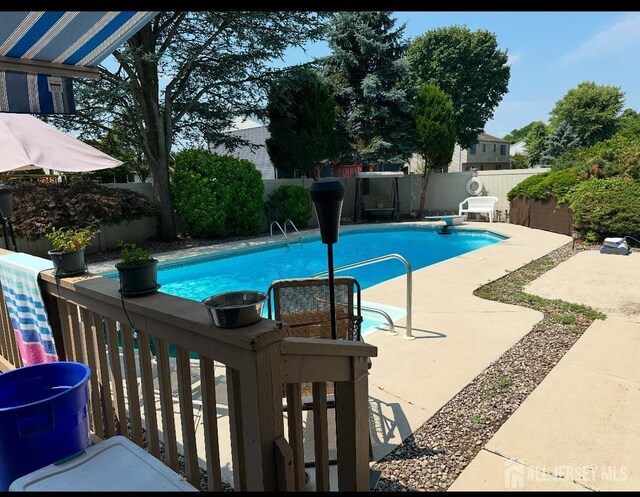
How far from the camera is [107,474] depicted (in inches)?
54.9

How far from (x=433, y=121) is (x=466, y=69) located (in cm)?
1361

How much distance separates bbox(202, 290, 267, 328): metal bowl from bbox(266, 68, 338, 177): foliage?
41.6 feet

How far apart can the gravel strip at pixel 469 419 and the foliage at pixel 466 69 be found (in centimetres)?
2361

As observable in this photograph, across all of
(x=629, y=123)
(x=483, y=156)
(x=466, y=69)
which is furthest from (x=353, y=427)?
(x=629, y=123)

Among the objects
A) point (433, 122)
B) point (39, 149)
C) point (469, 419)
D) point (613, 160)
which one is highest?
point (433, 122)

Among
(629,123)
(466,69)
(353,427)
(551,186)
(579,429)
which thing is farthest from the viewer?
(629,123)

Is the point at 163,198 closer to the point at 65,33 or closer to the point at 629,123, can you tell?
the point at 65,33

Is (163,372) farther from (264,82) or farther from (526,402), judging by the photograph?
(264,82)

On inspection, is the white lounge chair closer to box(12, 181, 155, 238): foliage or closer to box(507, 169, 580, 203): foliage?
box(507, 169, 580, 203): foliage

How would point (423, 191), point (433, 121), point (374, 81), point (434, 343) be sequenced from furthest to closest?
point (423, 191), point (374, 81), point (433, 121), point (434, 343)

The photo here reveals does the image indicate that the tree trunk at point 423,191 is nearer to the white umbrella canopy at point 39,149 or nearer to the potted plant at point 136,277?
the white umbrella canopy at point 39,149

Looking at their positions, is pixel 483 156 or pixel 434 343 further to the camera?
pixel 483 156

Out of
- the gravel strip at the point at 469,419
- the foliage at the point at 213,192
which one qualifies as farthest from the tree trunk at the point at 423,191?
the gravel strip at the point at 469,419

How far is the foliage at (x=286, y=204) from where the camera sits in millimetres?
13328
